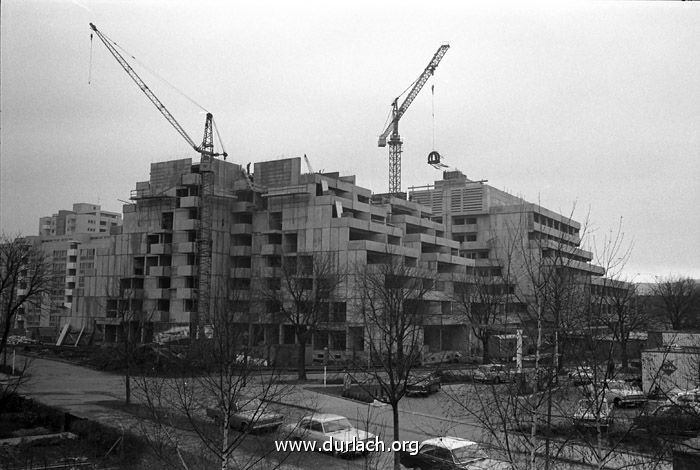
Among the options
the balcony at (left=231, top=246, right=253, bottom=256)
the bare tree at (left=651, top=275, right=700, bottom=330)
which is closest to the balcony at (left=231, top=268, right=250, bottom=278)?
the balcony at (left=231, top=246, right=253, bottom=256)

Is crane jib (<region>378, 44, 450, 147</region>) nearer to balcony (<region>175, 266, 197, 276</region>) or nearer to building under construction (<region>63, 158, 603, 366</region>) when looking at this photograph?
building under construction (<region>63, 158, 603, 366</region>)

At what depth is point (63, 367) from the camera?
1604 inches

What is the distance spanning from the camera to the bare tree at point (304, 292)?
34688 millimetres

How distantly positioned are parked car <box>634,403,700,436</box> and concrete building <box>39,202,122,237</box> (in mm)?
120301

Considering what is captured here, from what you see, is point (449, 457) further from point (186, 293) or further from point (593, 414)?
point (186, 293)

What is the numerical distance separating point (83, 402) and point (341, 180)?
41.1 metres

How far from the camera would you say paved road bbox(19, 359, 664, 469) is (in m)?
15.5

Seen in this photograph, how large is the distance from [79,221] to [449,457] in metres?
128

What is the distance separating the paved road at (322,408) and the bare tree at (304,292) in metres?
6.21

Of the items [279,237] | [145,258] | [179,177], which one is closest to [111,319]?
[145,258]

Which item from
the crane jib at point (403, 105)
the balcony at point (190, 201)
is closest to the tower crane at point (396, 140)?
the crane jib at point (403, 105)

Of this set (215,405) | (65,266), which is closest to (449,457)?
(215,405)

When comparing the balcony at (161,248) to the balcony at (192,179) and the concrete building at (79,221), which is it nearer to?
the balcony at (192,179)

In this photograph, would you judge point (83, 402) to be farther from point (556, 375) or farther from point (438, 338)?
point (438, 338)
